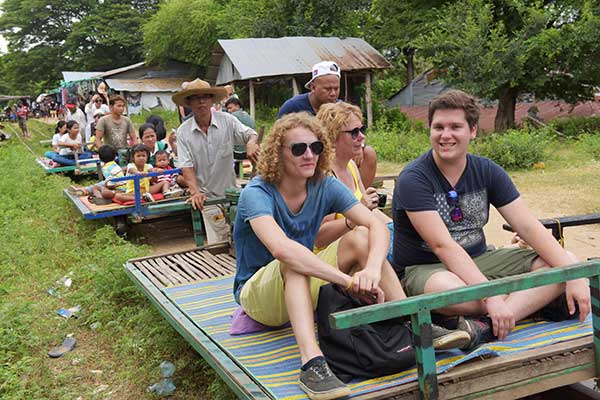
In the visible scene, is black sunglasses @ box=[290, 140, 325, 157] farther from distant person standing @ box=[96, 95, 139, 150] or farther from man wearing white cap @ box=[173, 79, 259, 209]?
distant person standing @ box=[96, 95, 139, 150]

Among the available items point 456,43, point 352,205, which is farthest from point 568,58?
point 352,205

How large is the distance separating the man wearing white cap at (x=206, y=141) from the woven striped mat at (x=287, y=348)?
6.97 feet

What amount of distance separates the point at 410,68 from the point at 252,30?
9.53m

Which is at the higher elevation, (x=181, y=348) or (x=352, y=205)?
(x=352, y=205)

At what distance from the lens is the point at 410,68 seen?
1219 inches

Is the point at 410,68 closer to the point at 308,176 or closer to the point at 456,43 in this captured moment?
the point at 456,43

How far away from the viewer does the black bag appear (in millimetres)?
2662

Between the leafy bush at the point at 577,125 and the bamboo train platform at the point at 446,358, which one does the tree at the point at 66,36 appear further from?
the bamboo train platform at the point at 446,358

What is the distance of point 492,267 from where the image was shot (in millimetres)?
3270

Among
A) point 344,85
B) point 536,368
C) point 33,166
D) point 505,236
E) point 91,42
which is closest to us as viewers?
point 536,368

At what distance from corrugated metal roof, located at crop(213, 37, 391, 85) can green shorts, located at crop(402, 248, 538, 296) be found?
16889 millimetres

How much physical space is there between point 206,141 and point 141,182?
8.01 feet

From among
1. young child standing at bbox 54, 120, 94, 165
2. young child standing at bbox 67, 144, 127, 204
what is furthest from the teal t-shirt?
young child standing at bbox 54, 120, 94, 165

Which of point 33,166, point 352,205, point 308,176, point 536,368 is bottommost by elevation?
point 33,166
